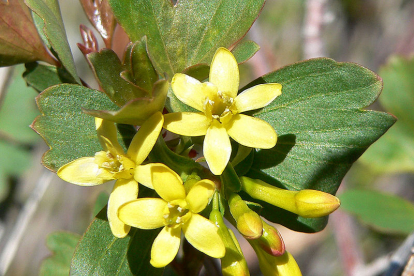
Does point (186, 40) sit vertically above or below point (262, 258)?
above

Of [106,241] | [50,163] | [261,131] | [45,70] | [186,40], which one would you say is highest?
[186,40]

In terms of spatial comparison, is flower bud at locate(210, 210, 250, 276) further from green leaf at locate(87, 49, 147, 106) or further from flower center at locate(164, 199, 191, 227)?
green leaf at locate(87, 49, 147, 106)

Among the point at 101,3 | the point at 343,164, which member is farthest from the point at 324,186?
the point at 101,3

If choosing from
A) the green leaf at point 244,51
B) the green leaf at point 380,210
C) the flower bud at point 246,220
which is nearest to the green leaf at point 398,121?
the green leaf at point 380,210

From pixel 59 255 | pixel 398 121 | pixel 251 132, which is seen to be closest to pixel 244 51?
pixel 251 132

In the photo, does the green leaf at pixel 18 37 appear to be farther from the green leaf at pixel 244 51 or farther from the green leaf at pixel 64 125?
the green leaf at pixel 244 51

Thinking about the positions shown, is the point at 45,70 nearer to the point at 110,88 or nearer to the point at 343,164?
the point at 110,88

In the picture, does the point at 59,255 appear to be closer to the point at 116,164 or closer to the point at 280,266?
the point at 116,164
